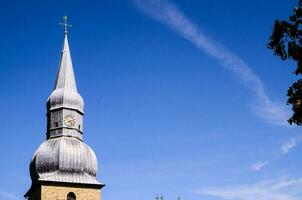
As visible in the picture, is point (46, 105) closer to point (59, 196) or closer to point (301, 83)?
point (59, 196)

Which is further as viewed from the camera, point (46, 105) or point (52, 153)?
point (46, 105)

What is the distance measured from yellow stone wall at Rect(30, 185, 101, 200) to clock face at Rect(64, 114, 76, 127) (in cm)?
555

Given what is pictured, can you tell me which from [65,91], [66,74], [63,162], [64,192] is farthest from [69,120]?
[64,192]

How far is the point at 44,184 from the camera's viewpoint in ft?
152

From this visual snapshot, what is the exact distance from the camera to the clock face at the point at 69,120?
49.8 metres

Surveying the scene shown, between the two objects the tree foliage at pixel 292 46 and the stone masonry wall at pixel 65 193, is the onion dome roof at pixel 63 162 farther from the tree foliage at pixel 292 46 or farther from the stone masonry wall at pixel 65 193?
the tree foliage at pixel 292 46

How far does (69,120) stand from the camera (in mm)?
49938

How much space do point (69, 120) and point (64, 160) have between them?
13.1 ft

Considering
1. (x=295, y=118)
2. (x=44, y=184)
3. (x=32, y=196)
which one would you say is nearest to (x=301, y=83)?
(x=295, y=118)

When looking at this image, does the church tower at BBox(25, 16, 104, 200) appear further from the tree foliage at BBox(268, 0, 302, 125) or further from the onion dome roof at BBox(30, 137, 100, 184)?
the tree foliage at BBox(268, 0, 302, 125)

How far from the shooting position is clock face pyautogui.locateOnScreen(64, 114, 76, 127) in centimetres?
4977

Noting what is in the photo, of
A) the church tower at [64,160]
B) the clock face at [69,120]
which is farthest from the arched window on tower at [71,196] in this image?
the clock face at [69,120]

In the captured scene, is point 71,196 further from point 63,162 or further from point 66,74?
point 66,74

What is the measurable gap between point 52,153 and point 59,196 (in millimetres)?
3456
